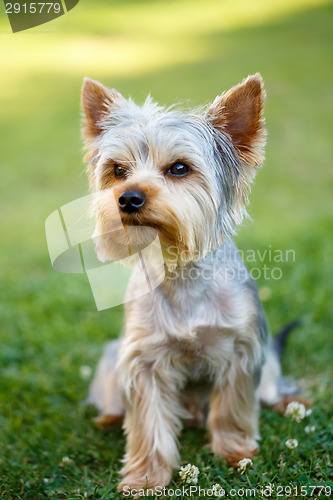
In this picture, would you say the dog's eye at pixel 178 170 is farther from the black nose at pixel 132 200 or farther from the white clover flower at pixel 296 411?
the white clover flower at pixel 296 411

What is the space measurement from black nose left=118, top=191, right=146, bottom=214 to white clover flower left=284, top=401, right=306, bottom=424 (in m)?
1.86

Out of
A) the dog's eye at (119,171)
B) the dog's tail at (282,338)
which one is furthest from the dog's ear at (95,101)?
the dog's tail at (282,338)

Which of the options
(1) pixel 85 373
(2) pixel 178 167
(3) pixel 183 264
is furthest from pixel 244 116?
(1) pixel 85 373

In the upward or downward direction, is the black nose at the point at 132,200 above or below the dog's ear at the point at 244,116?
below

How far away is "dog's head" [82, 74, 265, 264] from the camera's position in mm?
2680

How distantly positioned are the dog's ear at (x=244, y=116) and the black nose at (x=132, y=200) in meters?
0.63

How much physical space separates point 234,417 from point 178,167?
158 centimetres

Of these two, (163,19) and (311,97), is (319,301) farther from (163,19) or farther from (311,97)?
(311,97)

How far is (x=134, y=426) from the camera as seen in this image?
328 centimetres

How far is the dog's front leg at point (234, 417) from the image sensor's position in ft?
10.7

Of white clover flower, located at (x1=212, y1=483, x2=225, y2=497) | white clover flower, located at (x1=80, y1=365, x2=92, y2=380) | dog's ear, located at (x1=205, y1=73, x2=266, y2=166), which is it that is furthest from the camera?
white clover flower, located at (x1=80, y1=365, x2=92, y2=380)

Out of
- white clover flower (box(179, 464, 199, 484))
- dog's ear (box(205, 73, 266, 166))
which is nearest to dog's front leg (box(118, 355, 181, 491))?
white clover flower (box(179, 464, 199, 484))

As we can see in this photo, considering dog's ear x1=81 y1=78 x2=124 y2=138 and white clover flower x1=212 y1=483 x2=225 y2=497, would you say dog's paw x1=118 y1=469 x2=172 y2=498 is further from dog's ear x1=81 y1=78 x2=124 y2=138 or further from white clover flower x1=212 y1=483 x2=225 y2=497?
dog's ear x1=81 y1=78 x2=124 y2=138

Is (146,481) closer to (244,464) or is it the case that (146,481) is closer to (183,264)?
(244,464)
